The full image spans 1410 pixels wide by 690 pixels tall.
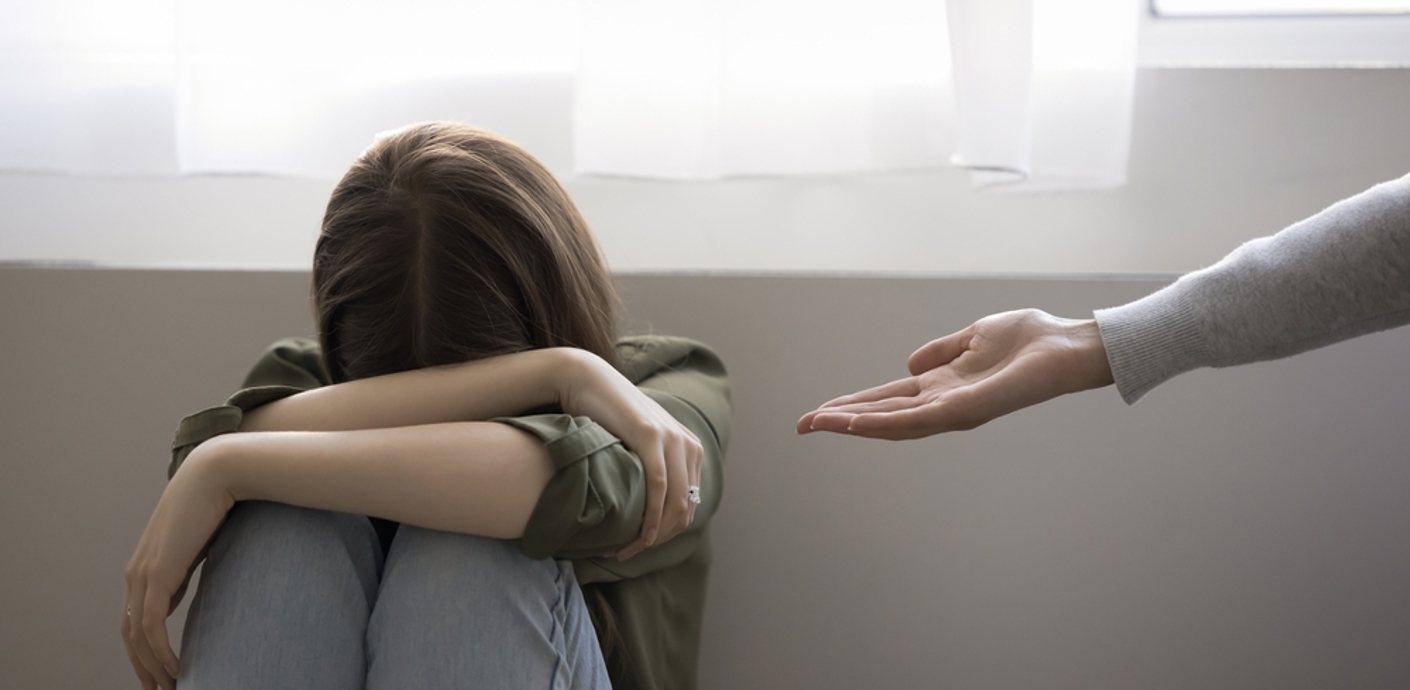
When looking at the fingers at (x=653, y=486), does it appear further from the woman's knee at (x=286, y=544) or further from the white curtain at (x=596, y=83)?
the white curtain at (x=596, y=83)

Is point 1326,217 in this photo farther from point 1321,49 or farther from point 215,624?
point 215,624

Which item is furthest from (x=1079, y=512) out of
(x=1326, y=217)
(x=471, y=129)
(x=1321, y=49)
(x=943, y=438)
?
(x=471, y=129)

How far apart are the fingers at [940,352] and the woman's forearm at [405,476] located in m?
0.30

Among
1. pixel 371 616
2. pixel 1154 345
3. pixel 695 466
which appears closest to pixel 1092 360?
pixel 1154 345

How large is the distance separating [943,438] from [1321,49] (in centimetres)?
62

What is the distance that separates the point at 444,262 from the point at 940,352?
394mm

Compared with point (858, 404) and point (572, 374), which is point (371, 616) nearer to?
point (572, 374)

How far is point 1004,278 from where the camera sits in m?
0.98

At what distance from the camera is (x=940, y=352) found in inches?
29.9

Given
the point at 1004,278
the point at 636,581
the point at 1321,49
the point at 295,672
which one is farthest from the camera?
the point at 1321,49

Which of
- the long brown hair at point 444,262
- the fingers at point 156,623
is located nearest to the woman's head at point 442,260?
the long brown hair at point 444,262

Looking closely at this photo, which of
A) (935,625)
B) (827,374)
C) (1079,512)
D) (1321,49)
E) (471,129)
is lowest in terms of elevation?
(935,625)

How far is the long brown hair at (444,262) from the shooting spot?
75 centimetres

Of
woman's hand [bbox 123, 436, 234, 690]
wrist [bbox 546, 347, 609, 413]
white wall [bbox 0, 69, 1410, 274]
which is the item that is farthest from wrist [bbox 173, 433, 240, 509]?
white wall [bbox 0, 69, 1410, 274]
